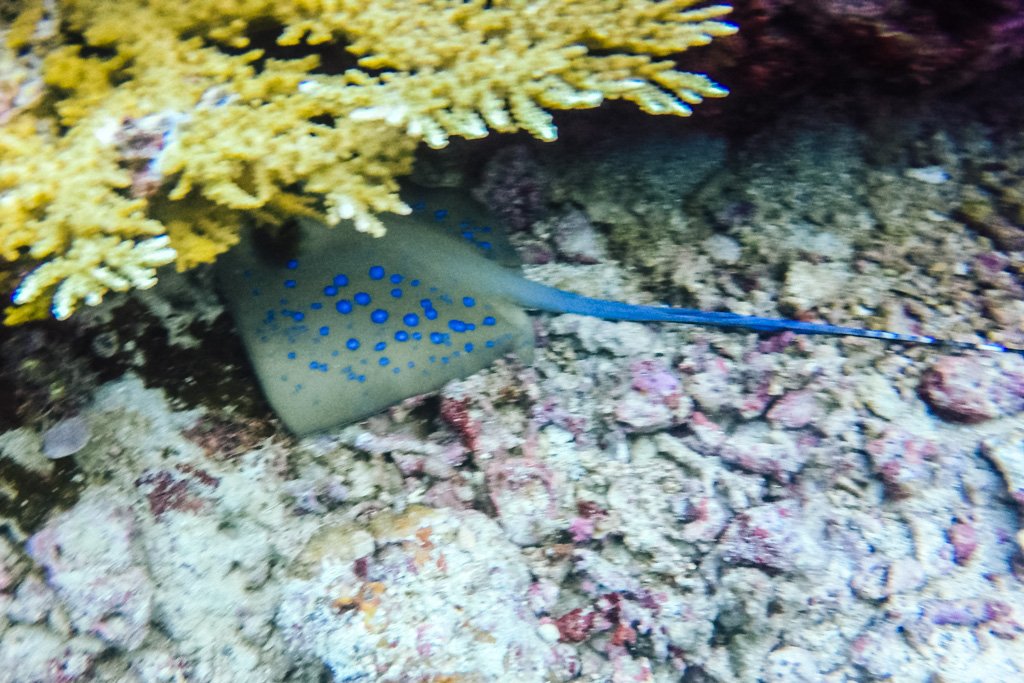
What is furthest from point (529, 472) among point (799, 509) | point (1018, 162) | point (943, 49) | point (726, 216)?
point (1018, 162)

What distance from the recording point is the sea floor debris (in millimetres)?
2428

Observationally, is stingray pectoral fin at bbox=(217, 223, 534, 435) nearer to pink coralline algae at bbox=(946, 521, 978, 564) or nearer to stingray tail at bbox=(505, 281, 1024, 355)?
stingray tail at bbox=(505, 281, 1024, 355)

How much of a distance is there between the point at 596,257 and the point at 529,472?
48.4 inches

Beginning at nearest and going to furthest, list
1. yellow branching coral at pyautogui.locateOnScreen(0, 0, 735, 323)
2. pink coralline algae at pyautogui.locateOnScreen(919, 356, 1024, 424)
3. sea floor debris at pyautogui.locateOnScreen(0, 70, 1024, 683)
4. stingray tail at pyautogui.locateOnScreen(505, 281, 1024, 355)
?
yellow branching coral at pyautogui.locateOnScreen(0, 0, 735, 323), sea floor debris at pyautogui.locateOnScreen(0, 70, 1024, 683), pink coralline algae at pyautogui.locateOnScreen(919, 356, 1024, 424), stingray tail at pyautogui.locateOnScreen(505, 281, 1024, 355)

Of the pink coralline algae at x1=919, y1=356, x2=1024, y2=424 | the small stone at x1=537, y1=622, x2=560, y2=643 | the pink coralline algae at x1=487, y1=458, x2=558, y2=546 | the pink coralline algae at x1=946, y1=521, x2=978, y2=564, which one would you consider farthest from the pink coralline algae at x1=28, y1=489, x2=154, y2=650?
the pink coralline algae at x1=919, y1=356, x2=1024, y2=424

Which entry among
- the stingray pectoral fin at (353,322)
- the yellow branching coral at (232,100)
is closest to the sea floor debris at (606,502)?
the stingray pectoral fin at (353,322)

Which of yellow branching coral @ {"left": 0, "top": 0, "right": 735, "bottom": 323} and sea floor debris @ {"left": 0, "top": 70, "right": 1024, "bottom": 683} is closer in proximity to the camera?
yellow branching coral @ {"left": 0, "top": 0, "right": 735, "bottom": 323}

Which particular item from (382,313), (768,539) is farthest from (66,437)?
(768,539)

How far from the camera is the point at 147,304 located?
2.84 metres

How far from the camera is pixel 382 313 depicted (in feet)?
10.2

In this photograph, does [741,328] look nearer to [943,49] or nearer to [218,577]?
[943,49]

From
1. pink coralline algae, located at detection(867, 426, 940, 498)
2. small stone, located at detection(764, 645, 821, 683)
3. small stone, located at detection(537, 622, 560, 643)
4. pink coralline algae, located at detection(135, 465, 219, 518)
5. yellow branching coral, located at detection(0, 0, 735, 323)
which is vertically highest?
yellow branching coral, located at detection(0, 0, 735, 323)

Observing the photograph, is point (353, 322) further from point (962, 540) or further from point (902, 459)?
point (962, 540)

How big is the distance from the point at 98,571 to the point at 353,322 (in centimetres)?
143
